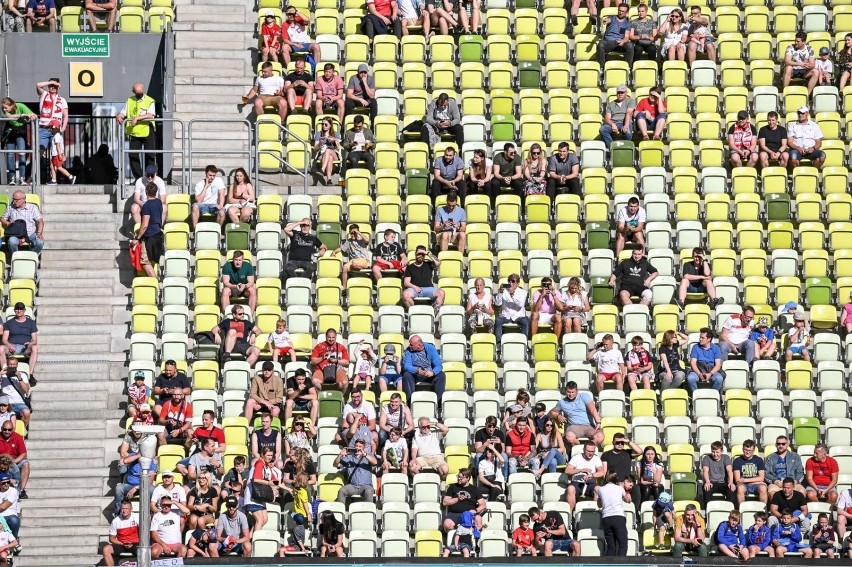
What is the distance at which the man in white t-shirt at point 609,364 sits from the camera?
2973 centimetres

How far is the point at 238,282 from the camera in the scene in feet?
99.8

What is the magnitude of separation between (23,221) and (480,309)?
6.75m

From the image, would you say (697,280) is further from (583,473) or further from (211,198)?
(211,198)

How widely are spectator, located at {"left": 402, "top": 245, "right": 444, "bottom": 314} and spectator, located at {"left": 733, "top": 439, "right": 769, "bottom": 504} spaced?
16.3ft

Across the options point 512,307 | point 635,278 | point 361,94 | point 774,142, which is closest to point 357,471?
point 512,307

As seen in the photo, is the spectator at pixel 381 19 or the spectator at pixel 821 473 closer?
the spectator at pixel 821 473

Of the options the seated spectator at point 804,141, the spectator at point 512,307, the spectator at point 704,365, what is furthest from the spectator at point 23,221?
the seated spectator at point 804,141

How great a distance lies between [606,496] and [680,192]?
22.3 feet

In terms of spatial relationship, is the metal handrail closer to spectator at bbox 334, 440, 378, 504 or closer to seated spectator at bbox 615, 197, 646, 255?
spectator at bbox 334, 440, 378, 504

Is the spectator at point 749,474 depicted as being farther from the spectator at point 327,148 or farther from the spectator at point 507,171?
the spectator at point 327,148

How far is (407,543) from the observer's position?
27562 mm

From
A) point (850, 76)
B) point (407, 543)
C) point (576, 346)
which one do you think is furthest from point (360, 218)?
point (850, 76)

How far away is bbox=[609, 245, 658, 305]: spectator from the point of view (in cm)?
3098

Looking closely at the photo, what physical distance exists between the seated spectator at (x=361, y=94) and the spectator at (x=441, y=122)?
0.90 meters
